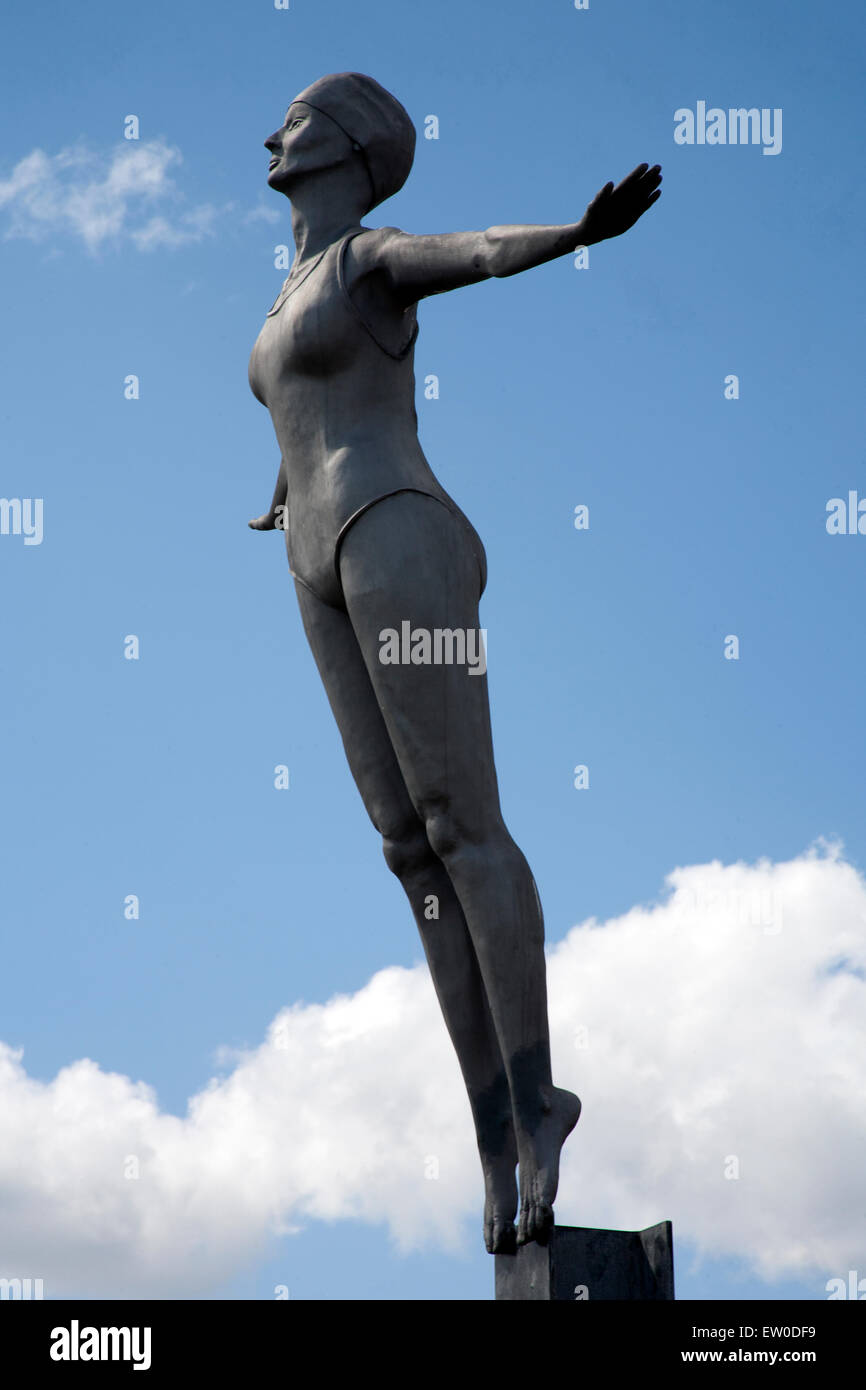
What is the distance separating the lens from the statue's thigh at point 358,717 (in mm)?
8156

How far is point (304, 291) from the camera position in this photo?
8.29 meters

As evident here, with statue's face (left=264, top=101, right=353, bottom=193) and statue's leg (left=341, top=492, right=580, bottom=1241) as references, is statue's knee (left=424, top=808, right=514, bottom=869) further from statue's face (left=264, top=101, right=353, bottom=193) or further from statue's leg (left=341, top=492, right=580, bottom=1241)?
statue's face (left=264, top=101, right=353, bottom=193)

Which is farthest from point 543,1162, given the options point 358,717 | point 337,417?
point 337,417

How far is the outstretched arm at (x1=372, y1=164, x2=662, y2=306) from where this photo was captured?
267 inches

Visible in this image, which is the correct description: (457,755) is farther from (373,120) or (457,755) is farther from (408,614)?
(373,120)

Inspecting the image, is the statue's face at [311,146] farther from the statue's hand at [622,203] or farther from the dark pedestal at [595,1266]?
the dark pedestal at [595,1266]

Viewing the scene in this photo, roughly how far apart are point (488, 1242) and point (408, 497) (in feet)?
10.4

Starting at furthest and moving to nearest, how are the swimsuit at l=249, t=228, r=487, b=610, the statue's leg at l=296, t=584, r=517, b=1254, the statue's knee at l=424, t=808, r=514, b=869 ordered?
the swimsuit at l=249, t=228, r=487, b=610 < the statue's leg at l=296, t=584, r=517, b=1254 < the statue's knee at l=424, t=808, r=514, b=869

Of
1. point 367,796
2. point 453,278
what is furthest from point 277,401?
point 367,796

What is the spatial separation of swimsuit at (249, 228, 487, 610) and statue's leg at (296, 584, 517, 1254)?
0.53 m

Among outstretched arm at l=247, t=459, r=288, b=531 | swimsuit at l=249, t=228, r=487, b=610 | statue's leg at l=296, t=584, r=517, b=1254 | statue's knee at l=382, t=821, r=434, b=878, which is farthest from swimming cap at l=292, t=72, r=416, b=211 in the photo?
statue's knee at l=382, t=821, r=434, b=878
